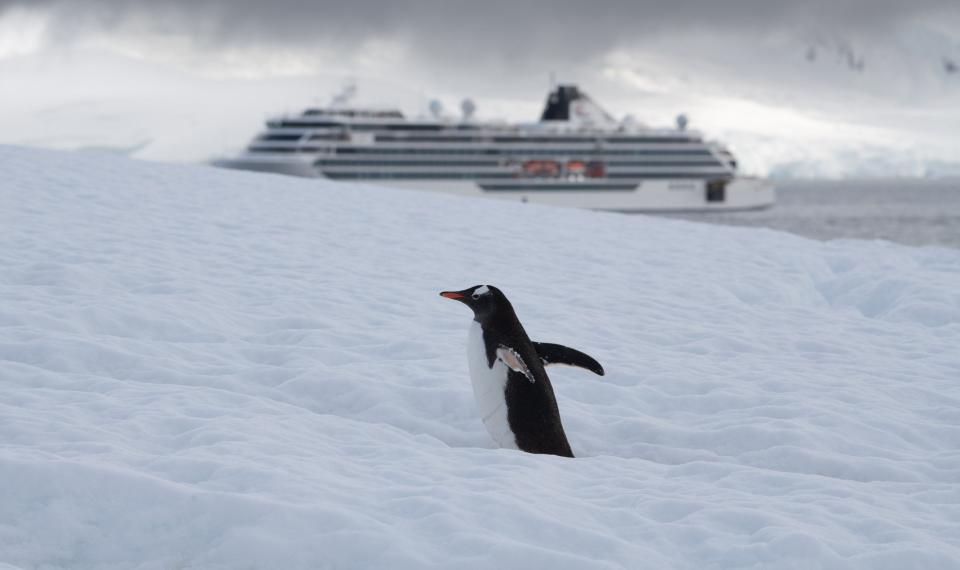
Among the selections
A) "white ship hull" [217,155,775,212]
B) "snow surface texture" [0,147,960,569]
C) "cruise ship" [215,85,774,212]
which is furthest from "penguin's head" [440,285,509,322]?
"cruise ship" [215,85,774,212]

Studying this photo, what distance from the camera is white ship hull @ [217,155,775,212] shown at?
64.3 meters

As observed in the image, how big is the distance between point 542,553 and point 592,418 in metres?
2.64

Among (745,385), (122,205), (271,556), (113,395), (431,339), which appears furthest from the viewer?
(122,205)

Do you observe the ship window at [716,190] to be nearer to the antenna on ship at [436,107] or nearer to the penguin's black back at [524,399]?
the antenna on ship at [436,107]

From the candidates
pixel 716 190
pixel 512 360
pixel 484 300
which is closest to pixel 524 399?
pixel 512 360

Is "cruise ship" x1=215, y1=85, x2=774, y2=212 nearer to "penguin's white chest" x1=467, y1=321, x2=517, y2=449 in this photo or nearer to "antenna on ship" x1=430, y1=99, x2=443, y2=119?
"antenna on ship" x1=430, y1=99, x2=443, y2=119

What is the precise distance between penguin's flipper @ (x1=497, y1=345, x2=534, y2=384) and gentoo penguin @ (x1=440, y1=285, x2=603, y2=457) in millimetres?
92

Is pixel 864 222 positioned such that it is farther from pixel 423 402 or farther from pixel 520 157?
pixel 423 402

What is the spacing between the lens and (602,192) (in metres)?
68.9

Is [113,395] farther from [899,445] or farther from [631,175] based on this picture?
[631,175]

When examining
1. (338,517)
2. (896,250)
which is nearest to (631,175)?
(896,250)

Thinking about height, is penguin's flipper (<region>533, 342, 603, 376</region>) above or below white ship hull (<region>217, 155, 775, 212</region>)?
above

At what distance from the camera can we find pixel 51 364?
6.66 metres

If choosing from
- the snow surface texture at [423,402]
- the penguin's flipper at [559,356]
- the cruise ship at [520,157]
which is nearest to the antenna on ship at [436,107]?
the cruise ship at [520,157]
